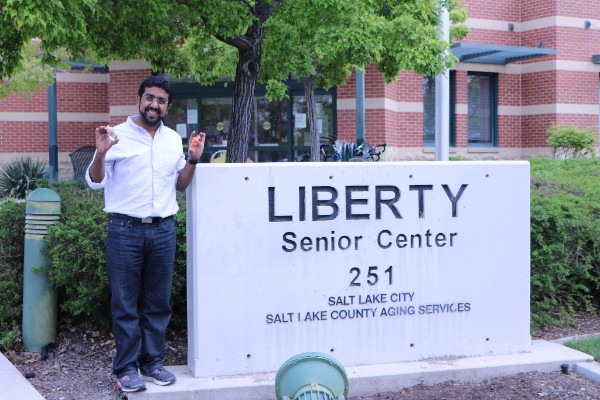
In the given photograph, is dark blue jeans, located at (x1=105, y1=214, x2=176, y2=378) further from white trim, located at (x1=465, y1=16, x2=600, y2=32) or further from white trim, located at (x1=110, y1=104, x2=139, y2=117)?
white trim, located at (x1=465, y1=16, x2=600, y2=32)

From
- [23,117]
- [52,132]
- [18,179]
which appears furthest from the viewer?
[23,117]

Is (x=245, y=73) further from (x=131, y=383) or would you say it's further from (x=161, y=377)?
(x=131, y=383)

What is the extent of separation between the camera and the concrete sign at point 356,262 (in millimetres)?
5090

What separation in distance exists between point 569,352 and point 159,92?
3.50 metres

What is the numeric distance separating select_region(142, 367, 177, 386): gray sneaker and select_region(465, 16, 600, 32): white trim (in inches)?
690

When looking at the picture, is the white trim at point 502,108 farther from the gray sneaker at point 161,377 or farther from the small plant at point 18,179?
the gray sneaker at point 161,377

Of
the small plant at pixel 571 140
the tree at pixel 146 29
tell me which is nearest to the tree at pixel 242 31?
the tree at pixel 146 29

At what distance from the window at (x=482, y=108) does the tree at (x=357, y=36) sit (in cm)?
1122

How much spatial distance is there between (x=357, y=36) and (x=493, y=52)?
12359 mm

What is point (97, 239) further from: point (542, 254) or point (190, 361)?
point (542, 254)

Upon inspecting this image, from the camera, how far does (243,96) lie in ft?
28.6

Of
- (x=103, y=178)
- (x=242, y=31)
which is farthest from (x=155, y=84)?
(x=242, y=31)

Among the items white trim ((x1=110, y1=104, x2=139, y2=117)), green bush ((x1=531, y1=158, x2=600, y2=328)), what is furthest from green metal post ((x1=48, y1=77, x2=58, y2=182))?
green bush ((x1=531, y1=158, x2=600, y2=328))

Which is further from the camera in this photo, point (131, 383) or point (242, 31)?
point (242, 31)
